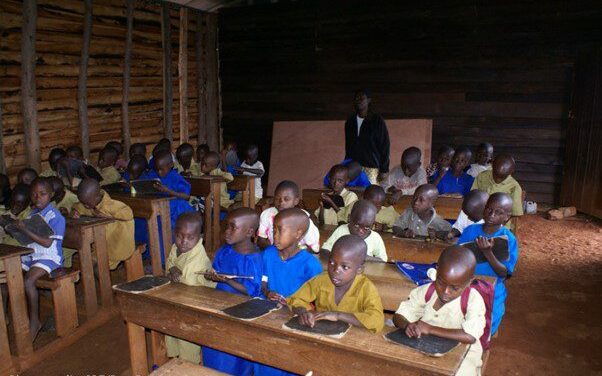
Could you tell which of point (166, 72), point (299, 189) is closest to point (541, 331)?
point (299, 189)

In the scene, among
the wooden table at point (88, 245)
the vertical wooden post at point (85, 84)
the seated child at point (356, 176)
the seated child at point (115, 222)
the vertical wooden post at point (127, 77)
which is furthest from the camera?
the vertical wooden post at point (127, 77)

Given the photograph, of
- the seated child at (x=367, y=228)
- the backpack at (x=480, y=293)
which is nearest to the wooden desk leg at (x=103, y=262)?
the seated child at (x=367, y=228)

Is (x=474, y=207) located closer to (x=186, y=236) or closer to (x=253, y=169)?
(x=186, y=236)

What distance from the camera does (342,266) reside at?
245 centimetres

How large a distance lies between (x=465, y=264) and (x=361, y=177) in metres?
3.55

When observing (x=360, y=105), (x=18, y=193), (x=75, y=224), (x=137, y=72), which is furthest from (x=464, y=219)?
(x=137, y=72)

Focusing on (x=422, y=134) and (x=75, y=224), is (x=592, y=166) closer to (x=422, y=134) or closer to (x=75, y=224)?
(x=422, y=134)

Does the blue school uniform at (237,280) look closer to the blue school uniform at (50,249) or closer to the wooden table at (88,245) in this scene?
the wooden table at (88,245)

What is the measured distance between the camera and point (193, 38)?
32.4ft

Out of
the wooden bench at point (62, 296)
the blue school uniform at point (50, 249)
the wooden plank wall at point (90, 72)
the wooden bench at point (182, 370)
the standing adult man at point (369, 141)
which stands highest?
the wooden plank wall at point (90, 72)

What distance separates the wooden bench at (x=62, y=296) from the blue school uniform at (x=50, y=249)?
83 millimetres

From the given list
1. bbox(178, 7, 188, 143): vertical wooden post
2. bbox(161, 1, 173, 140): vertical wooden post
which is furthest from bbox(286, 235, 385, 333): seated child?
bbox(178, 7, 188, 143): vertical wooden post

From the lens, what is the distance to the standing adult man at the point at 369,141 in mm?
6098

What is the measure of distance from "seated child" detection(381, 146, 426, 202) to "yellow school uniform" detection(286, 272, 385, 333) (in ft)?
8.71
